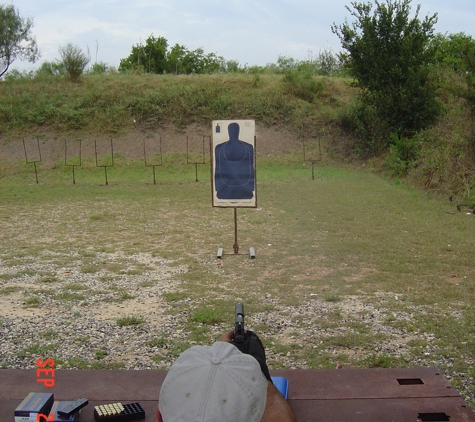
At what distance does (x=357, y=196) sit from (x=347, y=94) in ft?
35.6

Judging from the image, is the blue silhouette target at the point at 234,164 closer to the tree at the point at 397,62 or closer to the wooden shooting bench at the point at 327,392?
the wooden shooting bench at the point at 327,392

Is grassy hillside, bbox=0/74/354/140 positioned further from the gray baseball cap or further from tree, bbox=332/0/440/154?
the gray baseball cap

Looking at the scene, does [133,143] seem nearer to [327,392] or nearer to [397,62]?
[397,62]

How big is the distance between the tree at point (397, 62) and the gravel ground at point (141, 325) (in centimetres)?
1102

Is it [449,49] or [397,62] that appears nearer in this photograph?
[397,62]

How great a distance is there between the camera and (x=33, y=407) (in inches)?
59.9

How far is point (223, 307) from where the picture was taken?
420cm

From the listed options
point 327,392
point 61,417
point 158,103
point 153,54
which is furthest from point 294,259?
point 153,54

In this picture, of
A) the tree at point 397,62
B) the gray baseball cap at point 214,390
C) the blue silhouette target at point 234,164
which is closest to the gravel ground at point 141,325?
the blue silhouette target at point 234,164

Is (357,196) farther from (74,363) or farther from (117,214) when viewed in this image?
(74,363)

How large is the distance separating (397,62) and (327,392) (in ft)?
45.3

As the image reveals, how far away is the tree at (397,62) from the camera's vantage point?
14.0 meters

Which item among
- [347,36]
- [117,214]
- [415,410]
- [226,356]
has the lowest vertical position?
[117,214]

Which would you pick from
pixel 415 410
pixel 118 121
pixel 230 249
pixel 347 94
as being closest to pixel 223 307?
pixel 230 249
